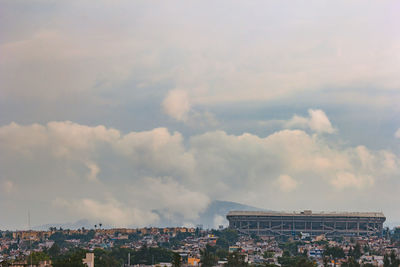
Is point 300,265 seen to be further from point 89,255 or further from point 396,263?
point 89,255

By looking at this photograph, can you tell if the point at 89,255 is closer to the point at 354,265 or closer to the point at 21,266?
the point at 21,266

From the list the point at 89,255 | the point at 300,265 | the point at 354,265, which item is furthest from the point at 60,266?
the point at 354,265

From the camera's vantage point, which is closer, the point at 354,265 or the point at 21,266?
the point at 21,266

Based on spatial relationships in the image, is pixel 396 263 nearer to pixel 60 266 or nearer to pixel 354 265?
pixel 354 265

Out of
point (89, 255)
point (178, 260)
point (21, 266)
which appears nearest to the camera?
point (21, 266)

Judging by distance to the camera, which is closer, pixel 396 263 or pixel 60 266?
pixel 60 266

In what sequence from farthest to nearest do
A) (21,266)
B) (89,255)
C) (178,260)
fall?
(89,255) < (178,260) < (21,266)

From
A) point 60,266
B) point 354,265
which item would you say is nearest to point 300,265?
point 354,265
